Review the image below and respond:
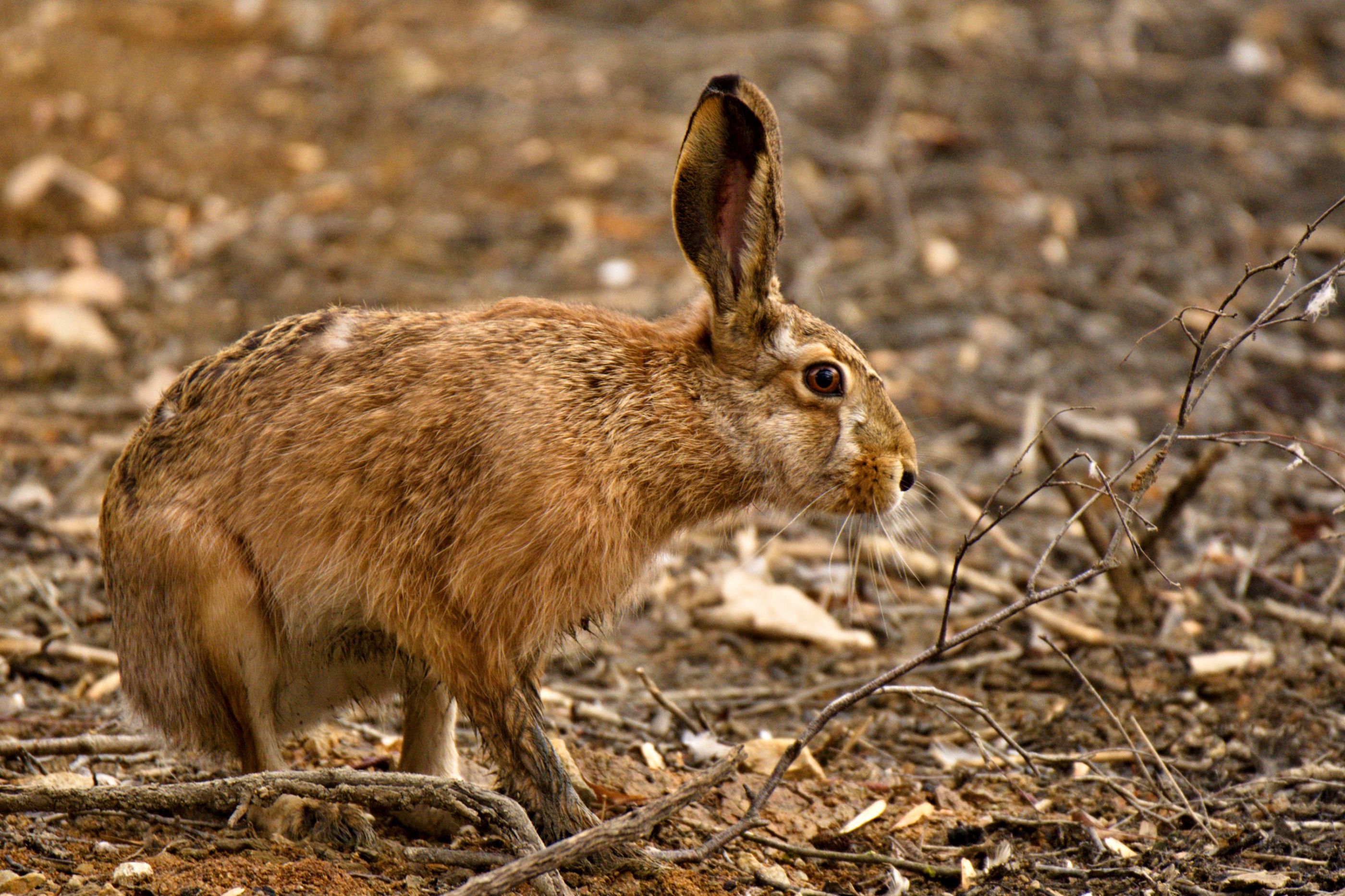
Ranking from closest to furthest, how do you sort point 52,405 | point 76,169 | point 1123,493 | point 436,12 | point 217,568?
point 217,568 → point 1123,493 → point 52,405 → point 76,169 → point 436,12

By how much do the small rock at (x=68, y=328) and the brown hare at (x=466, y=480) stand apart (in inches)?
154

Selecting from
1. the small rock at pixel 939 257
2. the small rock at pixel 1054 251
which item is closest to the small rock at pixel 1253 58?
the small rock at pixel 1054 251

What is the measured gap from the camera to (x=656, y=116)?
35.4 feet

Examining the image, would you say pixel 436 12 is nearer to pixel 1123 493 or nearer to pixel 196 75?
pixel 196 75

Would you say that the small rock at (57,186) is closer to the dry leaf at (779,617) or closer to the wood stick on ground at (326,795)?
the dry leaf at (779,617)

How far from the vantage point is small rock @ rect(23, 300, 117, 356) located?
313 inches

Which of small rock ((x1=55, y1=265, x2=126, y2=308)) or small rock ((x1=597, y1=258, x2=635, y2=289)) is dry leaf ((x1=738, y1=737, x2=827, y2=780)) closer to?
small rock ((x1=597, y1=258, x2=635, y2=289))

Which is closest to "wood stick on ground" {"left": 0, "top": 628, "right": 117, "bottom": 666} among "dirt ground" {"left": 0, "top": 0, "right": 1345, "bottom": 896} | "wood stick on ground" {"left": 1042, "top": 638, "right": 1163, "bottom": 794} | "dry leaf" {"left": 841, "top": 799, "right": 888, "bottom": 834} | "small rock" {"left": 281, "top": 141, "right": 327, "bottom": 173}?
"dirt ground" {"left": 0, "top": 0, "right": 1345, "bottom": 896}

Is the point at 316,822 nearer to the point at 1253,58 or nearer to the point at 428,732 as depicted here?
the point at 428,732

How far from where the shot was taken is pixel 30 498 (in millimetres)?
6473

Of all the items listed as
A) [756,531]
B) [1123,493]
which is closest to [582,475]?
[756,531]

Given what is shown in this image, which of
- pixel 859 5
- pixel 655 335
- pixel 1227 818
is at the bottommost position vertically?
pixel 1227 818

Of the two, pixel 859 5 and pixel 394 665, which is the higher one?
pixel 859 5

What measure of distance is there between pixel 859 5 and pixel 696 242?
902 cm
